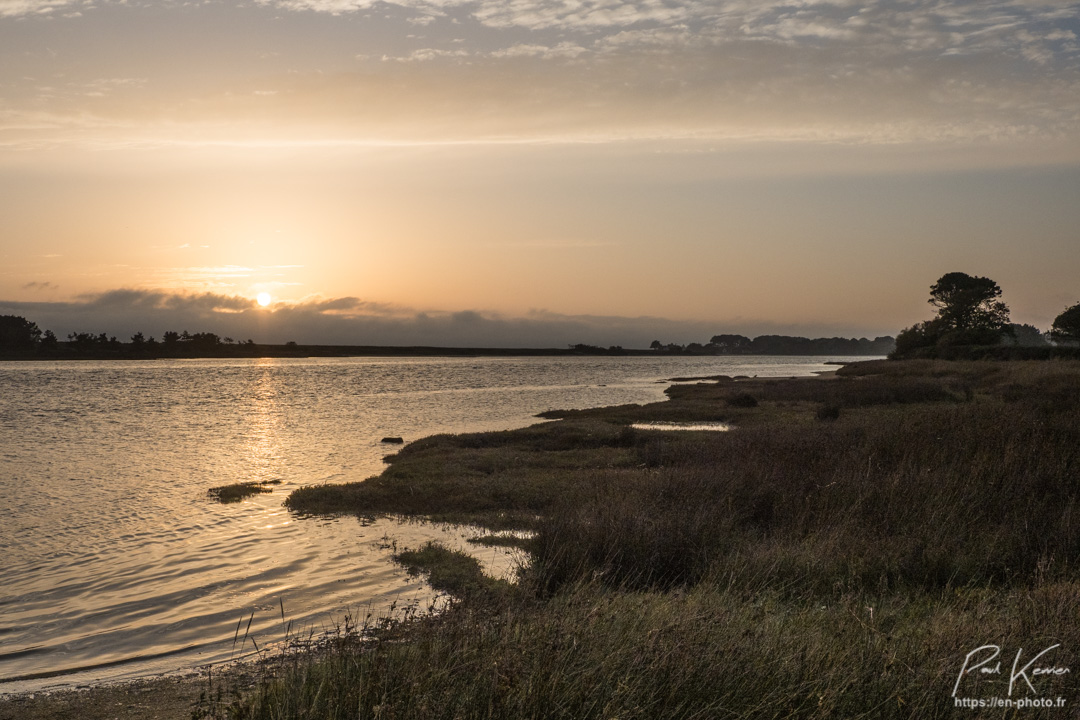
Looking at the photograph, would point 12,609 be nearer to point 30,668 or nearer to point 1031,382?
point 30,668

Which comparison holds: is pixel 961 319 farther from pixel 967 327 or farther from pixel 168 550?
pixel 168 550

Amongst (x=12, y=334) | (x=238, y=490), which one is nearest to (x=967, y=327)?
(x=238, y=490)

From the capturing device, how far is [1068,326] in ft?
251

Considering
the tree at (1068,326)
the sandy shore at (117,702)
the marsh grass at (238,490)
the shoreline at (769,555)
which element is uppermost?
the tree at (1068,326)

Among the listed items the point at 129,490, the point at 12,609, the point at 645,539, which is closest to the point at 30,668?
the point at 12,609

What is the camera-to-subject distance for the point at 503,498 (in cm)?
1961

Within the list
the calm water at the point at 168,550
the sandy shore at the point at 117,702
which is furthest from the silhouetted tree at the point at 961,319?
the sandy shore at the point at 117,702

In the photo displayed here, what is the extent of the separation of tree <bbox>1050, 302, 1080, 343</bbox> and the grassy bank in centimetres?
Answer: 7142

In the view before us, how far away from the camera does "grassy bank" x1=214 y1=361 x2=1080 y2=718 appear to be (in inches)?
191

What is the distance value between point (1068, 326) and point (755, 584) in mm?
86779

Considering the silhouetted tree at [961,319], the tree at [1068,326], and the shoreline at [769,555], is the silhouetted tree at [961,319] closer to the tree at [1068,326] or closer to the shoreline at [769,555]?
the tree at [1068,326]

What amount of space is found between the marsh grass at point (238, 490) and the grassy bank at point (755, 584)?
2293 millimetres

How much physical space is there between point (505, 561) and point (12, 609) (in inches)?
321

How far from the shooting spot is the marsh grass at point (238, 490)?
21420 millimetres
